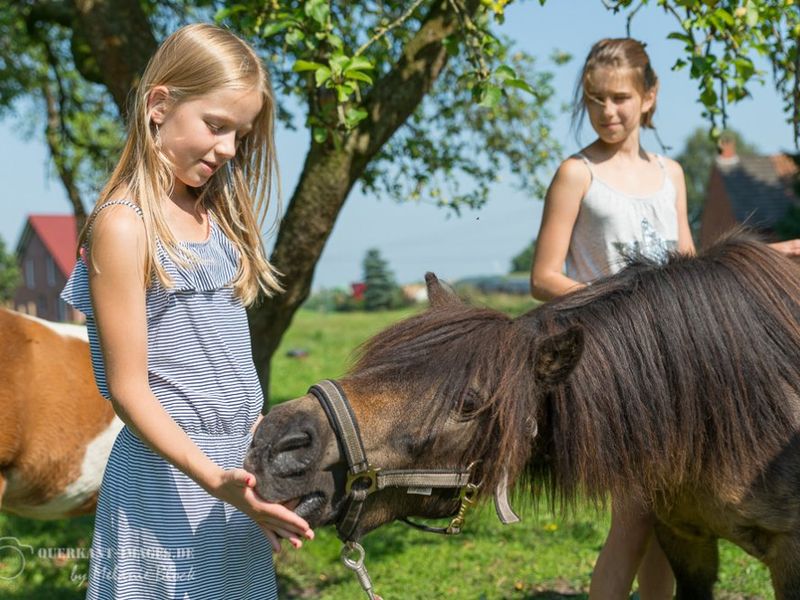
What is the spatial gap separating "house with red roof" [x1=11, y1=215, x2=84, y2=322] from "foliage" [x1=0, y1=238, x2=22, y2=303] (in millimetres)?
672

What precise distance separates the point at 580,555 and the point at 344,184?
2.53m

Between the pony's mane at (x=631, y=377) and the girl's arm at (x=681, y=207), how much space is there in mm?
674

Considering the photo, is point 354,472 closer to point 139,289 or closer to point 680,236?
point 139,289

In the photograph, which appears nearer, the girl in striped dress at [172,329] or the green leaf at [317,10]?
the girl in striped dress at [172,329]

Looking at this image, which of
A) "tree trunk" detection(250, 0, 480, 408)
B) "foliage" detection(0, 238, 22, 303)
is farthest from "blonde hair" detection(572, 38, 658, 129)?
"foliage" detection(0, 238, 22, 303)

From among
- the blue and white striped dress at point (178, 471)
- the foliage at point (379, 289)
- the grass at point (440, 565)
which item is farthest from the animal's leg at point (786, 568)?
the foliage at point (379, 289)

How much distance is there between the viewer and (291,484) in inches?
75.7

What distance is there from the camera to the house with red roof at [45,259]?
46.3 meters

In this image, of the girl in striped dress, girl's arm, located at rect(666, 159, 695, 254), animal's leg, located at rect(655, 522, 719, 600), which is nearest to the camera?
the girl in striped dress

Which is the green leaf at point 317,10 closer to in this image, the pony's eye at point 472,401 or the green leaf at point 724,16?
the green leaf at point 724,16

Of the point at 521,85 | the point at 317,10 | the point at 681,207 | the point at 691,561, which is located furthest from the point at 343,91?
the point at 691,561

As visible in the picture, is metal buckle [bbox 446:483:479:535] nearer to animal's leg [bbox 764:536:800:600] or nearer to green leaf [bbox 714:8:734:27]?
animal's leg [bbox 764:536:800:600]

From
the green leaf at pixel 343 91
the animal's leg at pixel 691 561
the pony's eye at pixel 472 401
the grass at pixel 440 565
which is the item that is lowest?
the grass at pixel 440 565

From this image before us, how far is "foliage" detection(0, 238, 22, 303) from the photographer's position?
4412cm
